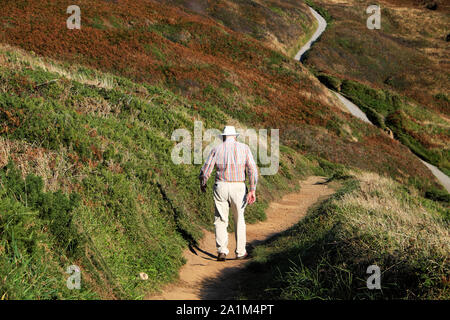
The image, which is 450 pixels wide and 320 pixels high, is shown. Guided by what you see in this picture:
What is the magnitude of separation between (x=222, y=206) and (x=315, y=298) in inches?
126

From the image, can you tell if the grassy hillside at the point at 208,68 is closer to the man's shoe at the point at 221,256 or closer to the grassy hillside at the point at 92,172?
the grassy hillside at the point at 92,172

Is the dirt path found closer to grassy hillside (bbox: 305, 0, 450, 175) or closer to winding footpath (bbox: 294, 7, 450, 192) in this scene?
winding footpath (bbox: 294, 7, 450, 192)

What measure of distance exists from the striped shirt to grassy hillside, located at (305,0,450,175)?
37.1 m

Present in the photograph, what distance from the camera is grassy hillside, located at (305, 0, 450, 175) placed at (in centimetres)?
4747

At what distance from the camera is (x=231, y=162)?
25.3ft

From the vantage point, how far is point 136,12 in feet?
121

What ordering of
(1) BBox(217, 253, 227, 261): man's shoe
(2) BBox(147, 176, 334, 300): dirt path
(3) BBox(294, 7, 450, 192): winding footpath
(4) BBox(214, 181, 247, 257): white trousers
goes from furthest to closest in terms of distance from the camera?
(3) BBox(294, 7, 450, 192): winding footpath < (1) BBox(217, 253, 227, 261): man's shoe < (4) BBox(214, 181, 247, 257): white trousers < (2) BBox(147, 176, 334, 300): dirt path

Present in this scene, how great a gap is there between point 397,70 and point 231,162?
222 feet

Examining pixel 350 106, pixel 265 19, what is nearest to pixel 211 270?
pixel 350 106

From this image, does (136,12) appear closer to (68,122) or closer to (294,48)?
(68,122)

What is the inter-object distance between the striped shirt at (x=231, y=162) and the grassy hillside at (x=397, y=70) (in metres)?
37.1

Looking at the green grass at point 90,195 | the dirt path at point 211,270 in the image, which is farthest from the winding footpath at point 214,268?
the green grass at point 90,195

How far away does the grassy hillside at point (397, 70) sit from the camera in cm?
4747

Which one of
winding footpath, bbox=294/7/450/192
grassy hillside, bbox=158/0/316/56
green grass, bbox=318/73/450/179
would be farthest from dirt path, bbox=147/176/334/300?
grassy hillside, bbox=158/0/316/56
